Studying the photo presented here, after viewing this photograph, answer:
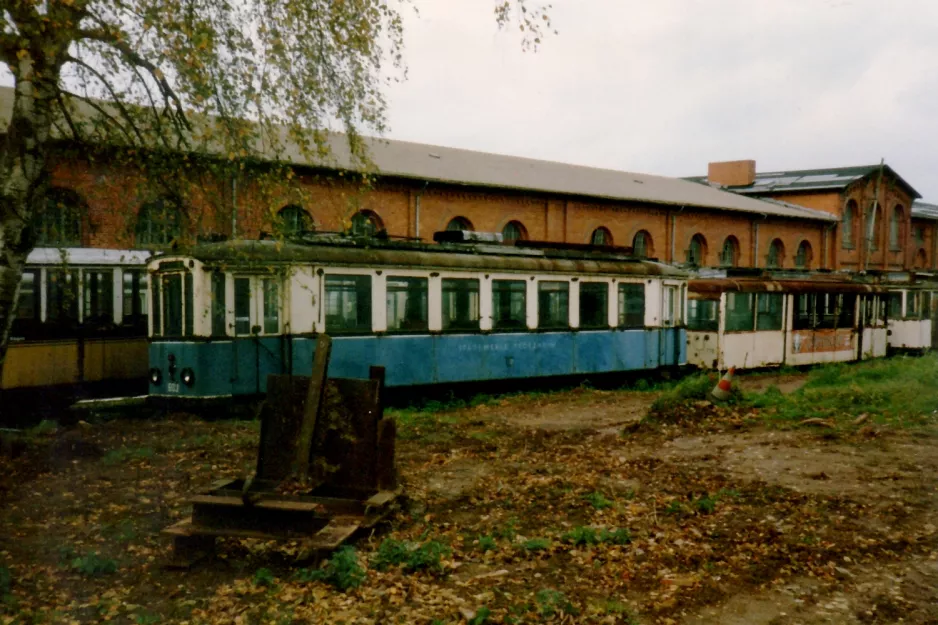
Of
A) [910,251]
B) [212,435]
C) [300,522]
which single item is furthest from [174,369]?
[910,251]

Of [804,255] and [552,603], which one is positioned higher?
[804,255]

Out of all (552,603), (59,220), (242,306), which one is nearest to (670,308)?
(242,306)

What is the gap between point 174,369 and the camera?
1273cm

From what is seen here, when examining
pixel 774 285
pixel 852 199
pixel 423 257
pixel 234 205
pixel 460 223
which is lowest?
pixel 774 285

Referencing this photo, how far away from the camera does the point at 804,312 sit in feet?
→ 76.2

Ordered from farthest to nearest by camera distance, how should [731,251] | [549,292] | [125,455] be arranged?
1. [731,251]
2. [549,292]
3. [125,455]

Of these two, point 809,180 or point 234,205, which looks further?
point 809,180

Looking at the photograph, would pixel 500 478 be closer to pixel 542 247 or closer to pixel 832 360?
pixel 542 247

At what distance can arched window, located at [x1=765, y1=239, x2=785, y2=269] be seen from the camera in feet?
129

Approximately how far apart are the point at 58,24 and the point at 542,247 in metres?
12.2

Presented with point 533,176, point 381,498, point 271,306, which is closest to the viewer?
point 381,498

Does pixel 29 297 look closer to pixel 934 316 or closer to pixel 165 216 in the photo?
pixel 165 216

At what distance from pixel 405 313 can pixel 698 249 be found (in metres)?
24.5

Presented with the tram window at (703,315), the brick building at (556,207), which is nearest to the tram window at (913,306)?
the brick building at (556,207)
